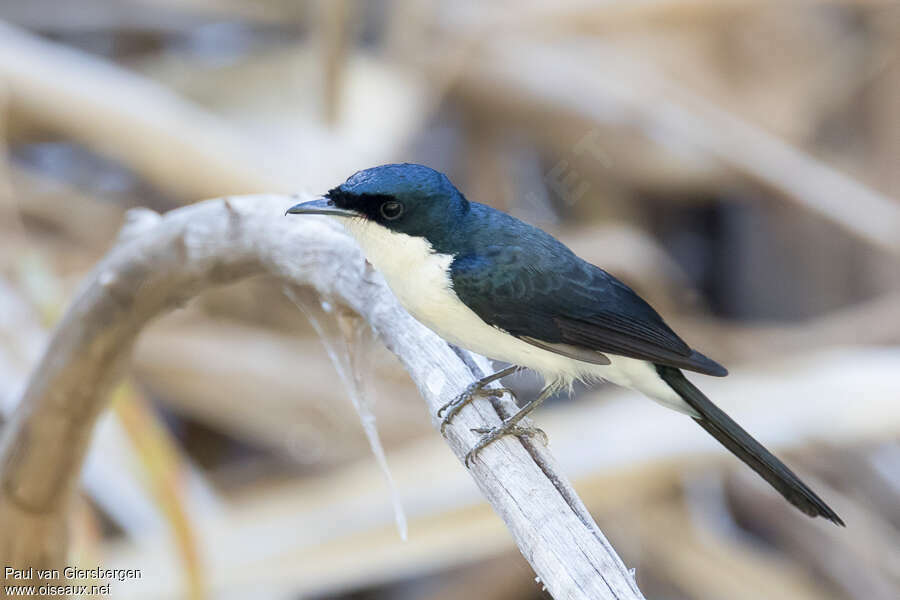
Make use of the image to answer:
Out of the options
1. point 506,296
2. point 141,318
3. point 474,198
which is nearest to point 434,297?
point 506,296

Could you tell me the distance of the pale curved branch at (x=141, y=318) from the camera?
154 cm

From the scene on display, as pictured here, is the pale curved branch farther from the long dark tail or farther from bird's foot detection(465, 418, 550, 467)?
the long dark tail

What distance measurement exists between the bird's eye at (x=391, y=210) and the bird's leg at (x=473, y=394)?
0.29m

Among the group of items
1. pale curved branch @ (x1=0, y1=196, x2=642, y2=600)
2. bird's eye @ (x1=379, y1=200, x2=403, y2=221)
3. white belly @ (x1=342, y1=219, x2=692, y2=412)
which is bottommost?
pale curved branch @ (x1=0, y1=196, x2=642, y2=600)

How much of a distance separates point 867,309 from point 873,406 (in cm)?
105

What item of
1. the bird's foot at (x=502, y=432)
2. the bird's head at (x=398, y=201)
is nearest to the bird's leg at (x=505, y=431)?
the bird's foot at (x=502, y=432)

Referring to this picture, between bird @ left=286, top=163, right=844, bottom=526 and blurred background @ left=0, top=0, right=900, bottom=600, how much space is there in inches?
12.4

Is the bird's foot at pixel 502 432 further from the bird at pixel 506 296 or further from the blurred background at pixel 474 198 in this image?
the blurred background at pixel 474 198

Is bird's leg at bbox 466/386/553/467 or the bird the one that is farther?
the bird

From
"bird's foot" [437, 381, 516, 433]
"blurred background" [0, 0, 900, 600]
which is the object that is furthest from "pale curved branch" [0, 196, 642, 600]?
"blurred background" [0, 0, 900, 600]

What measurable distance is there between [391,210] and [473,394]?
0.31 meters

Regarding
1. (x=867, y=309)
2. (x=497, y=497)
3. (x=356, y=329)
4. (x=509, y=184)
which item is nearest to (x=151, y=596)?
(x=356, y=329)

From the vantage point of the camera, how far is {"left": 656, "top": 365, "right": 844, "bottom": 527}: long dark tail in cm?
151

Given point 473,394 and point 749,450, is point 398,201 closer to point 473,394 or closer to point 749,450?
point 473,394
